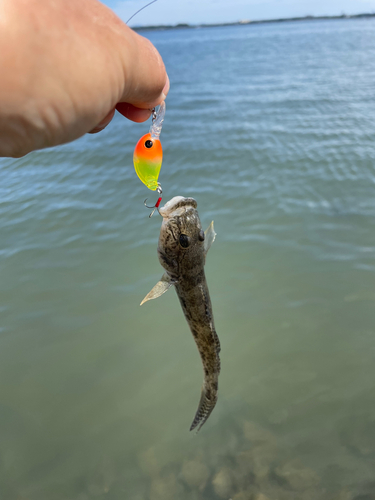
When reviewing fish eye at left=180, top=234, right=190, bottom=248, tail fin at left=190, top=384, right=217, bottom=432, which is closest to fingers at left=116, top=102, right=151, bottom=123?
fish eye at left=180, top=234, right=190, bottom=248

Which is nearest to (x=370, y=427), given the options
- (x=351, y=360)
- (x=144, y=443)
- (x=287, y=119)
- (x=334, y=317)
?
(x=351, y=360)

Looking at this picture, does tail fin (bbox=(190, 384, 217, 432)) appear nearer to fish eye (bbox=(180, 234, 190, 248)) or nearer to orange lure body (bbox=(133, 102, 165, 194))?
fish eye (bbox=(180, 234, 190, 248))

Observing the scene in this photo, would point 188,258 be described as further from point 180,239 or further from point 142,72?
point 142,72

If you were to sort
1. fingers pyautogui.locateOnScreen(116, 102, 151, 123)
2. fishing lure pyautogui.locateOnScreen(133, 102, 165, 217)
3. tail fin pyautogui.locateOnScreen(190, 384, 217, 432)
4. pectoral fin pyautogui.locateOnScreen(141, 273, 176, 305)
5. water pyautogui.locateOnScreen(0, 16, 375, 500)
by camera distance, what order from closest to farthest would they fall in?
fingers pyautogui.locateOnScreen(116, 102, 151, 123), fishing lure pyautogui.locateOnScreen(133, 102, 165, 217), pectoral fin pyautogui.locateOnScreen(141, 273, 176, 305), tail fin pyautogui.locateOnScreen(190, 384, 217, 432), water pyautogui.locateOnScreen(0, 16, 375, 500)

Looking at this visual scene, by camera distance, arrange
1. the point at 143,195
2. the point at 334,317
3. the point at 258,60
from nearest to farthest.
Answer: the point at 334,317 → the point at 143,195 → the point at 258,60

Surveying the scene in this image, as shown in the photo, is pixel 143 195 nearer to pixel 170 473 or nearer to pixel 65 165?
pixel 65 165

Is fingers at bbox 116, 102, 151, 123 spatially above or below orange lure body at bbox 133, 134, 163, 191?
above

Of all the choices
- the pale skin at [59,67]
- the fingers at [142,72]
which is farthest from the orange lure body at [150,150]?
the pale skin at [59,67]
